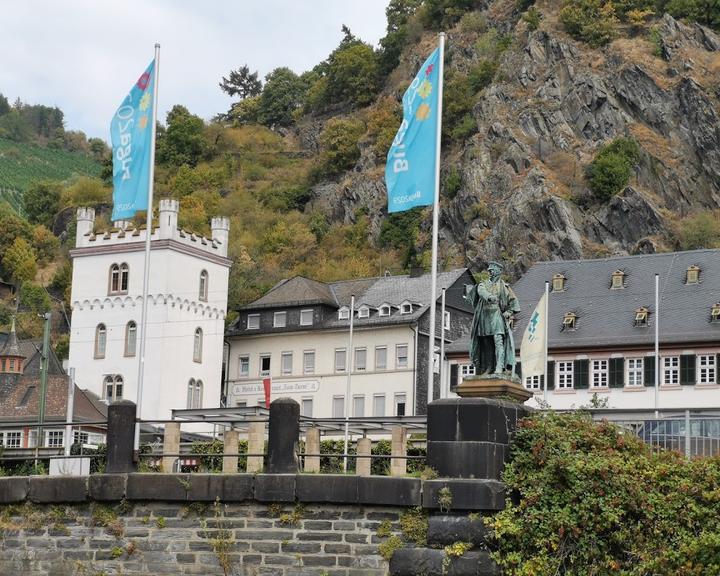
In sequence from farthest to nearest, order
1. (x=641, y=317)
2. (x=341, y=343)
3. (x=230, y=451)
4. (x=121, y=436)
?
(x=341, y=343) → (x=641, y=317) → (x=121, y=436) → (x=230, y=451)

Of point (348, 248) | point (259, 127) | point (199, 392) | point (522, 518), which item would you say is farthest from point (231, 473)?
Answer: point (259, 127)

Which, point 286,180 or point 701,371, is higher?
point 286,180

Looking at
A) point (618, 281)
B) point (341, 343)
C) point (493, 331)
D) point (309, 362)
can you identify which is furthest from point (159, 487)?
point (309, 362)

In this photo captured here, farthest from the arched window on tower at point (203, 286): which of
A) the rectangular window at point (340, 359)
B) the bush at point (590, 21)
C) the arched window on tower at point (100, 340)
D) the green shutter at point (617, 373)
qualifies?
the bush at point (590, 21)

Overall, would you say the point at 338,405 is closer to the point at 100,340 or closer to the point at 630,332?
the point at 100,340

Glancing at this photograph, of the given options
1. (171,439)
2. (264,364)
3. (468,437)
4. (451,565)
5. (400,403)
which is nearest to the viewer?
(451,565)

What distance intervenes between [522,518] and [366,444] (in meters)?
3.09

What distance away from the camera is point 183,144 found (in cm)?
14775

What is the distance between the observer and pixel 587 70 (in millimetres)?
115062

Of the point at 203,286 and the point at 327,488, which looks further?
the point at 203,286

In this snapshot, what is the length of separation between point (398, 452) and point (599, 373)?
41434mm

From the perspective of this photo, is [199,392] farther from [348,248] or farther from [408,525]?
[408,525]

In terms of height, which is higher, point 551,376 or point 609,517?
point 551,376

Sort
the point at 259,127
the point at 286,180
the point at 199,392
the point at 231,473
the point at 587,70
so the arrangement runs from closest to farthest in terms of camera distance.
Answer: the point at 231,473, the point at 199,392, the point at 587,70, the point at 286,180, the point at 259,127
